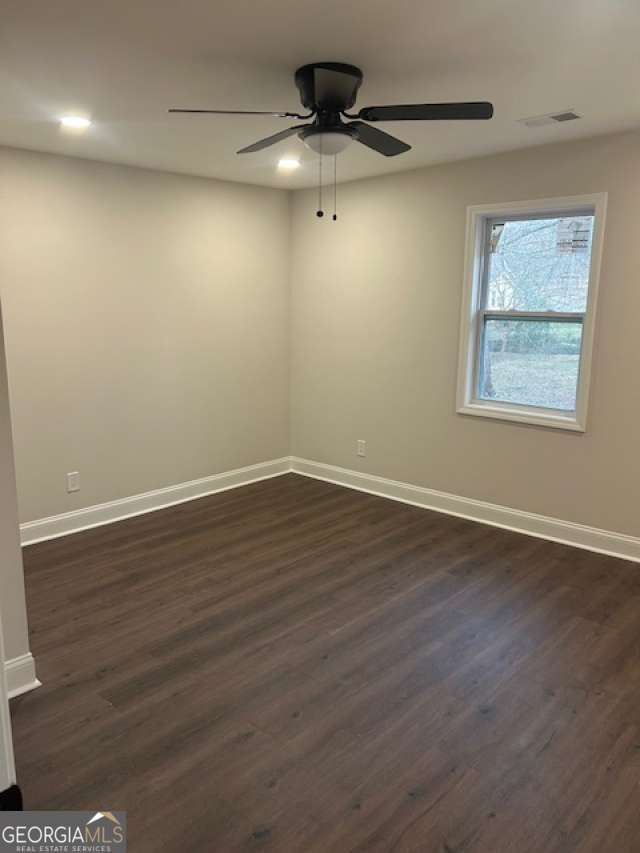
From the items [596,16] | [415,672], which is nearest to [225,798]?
[415,672]

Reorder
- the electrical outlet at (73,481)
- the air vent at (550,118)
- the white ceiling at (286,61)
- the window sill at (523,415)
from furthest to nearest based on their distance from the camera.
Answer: the electrical outlet at (73,481), the window sill at (523,415), the air vent at (550,118), the white ceiling at (286,61)

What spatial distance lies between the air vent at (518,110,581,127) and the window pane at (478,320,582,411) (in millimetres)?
1287

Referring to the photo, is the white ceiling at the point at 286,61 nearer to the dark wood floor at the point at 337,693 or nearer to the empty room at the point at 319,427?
the empty room at the point at 319,427

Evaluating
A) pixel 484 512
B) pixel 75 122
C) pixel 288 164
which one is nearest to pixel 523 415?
pixel 484 512

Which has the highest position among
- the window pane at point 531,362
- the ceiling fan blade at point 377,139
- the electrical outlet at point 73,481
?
the ceiling fan blade at point 377,139

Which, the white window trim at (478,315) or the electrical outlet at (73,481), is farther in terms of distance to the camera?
the electrical outlet at (73,481)

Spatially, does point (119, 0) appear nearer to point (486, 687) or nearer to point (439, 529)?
point (486, 687)

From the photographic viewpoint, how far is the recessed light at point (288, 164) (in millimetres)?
4215

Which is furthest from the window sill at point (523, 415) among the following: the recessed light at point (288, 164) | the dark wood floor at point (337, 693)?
the recessed light at point (288, 164)

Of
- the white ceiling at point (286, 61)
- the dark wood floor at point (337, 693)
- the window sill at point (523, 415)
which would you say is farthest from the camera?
the window sill at point (523, 415)

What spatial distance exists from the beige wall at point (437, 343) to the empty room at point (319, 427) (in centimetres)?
2

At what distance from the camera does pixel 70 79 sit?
9.00ft

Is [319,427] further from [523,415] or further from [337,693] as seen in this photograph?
[337,693]

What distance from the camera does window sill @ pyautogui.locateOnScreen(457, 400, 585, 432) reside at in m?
4.12
